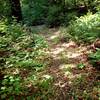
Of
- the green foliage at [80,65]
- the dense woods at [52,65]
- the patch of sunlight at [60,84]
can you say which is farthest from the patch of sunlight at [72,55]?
the patch of sunlight at [60,84]

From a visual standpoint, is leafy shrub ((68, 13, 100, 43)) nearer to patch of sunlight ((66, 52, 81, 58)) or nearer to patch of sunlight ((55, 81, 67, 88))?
patch of sunlight ((66, 52, 81, 58))

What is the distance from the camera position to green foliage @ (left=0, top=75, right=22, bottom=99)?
5168 millimetres

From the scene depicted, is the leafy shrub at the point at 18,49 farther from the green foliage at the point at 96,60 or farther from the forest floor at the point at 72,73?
the green foliage at the point at 96,60

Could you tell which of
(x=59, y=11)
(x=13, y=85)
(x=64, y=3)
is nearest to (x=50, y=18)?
(x=59, y=11)

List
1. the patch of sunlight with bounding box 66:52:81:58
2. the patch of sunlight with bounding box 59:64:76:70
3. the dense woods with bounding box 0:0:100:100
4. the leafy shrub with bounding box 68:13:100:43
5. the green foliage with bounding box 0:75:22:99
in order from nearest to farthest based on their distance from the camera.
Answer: the green foliage with bounding box 0:75:22:99 → the dense woods with bounding box 0:0:100:100 → the patch of sunlight with bounding box 59:64:76:70 → the patch of sunlight with bounding box 66:52:81:58 → the leafy shrub with bounding box 68:13:100:43

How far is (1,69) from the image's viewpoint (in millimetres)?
6254

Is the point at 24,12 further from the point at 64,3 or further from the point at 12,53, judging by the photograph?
the point at 12,53

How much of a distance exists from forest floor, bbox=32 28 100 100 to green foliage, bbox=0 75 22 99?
2.86 feet

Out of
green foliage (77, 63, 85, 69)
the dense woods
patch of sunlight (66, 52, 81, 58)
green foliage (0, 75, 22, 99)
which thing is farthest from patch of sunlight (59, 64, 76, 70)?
green foliage (0, 75, 22, 99)

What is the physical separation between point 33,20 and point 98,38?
10960 millimetres

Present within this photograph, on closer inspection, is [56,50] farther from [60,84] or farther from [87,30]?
[60,84]

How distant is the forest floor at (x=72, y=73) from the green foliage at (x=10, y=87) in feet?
2.86

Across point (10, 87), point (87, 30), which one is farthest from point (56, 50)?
point (10, 87)

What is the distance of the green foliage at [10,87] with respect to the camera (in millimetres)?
5168
